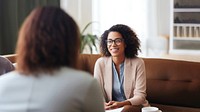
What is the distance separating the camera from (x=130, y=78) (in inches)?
96.6

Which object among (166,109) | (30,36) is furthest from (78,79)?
(166,109)

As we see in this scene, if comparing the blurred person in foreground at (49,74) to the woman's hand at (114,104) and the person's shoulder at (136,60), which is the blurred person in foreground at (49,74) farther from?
the person's shoulder at (136,60)

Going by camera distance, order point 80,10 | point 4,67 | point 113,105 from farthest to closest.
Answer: point 80,10 < point 113,105 < point 4,67

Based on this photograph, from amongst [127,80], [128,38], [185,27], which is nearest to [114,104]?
[127,80]

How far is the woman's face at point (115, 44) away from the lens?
2.47 meters

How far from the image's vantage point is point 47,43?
1.09 metres

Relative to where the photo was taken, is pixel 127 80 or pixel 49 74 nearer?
pixel 49 74

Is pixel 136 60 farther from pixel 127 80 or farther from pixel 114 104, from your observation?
pixel 114 104

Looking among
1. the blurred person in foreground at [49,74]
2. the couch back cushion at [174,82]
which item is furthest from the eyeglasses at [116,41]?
the blurred person in foreground at [49,74]

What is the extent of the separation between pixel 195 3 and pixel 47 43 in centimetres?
388

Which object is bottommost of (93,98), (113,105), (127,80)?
(113,105)

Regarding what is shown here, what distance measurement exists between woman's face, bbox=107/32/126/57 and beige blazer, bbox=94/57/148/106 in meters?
0.08

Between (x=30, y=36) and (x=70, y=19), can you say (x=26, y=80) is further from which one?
(x=70, y=19)

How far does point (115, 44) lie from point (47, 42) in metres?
1.40
